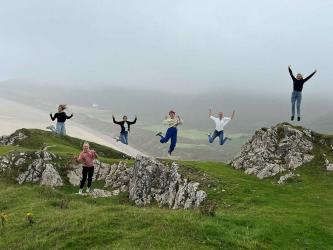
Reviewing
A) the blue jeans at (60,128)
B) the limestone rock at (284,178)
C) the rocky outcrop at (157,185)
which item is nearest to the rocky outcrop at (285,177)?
the limestone rock at (284,178)

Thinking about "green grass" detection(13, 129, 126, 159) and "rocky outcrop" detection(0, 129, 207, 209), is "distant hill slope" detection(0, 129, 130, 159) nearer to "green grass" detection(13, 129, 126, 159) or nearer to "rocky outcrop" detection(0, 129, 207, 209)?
"green grass" detection(13, 129, 126, 159)

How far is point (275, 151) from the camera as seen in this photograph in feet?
136

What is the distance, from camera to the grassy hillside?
20469mm

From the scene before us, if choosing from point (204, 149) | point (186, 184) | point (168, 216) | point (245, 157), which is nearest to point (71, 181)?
point (186, 184)

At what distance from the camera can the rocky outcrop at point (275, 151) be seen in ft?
128

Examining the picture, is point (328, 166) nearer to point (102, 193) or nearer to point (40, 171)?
point (102, 193)

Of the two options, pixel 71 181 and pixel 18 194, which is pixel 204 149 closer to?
pixel 71 181

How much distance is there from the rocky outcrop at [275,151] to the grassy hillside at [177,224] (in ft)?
18.3

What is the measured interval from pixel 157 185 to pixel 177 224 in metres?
19.1

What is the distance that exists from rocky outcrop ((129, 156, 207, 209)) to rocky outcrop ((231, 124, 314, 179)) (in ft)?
19.8

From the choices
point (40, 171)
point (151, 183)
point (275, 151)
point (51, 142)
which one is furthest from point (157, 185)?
point (51, 142)

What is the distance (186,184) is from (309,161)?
10213 millimetres

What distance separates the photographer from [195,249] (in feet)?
63.1

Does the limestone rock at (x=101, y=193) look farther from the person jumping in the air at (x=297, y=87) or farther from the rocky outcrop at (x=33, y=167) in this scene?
the person jumping in the air at (x=297, y=87)
